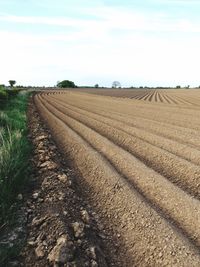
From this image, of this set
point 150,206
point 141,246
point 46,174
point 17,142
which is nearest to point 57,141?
point 17,142

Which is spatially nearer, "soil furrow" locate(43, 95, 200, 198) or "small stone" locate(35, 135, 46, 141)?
"soil furrow" locate(43, 95, 200, 198)

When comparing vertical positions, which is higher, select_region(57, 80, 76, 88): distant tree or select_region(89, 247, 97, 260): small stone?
select_region(89, 247, 97, 260): small stone

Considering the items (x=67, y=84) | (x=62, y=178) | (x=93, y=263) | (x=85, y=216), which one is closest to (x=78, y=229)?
(x=85, y=216)

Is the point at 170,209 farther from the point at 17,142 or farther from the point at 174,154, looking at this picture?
the point at 17,142

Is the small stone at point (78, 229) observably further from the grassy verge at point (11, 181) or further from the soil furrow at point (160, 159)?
the soil furrow at point (160, 159)

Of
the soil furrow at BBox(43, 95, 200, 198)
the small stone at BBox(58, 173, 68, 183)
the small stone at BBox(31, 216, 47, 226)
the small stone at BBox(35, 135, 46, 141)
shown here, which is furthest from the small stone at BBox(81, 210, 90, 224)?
the small stone at BBox(35, 135, 46, 141)

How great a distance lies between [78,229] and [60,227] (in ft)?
0.74

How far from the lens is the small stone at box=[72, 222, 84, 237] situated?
4.49 meters

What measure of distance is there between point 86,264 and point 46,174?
10.2ft

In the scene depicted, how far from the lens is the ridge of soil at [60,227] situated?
4043 mm

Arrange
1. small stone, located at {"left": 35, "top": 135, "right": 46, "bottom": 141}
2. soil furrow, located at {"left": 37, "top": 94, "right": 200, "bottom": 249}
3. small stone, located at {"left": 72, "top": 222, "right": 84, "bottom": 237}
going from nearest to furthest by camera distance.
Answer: small stone, located at {"left": 72, "top": 222, "right": 84, "bottom": 237} → soil furrow, located at {"left": 37, "top": 94, "right": 200, "bottom": 249} → small stone, located at {"left": 35, "top": 135, "right": 46, "bottom": 141}

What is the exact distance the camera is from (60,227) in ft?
15.1

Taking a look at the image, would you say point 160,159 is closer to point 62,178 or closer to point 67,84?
point 62,178

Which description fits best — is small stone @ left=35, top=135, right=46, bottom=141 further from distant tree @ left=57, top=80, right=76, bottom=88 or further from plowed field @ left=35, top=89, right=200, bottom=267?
distant tree @ left=57, top=80, right=76, bottom=88
